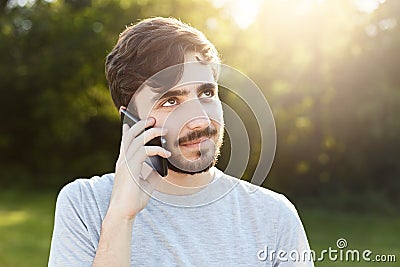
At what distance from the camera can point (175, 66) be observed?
2229 millimetres

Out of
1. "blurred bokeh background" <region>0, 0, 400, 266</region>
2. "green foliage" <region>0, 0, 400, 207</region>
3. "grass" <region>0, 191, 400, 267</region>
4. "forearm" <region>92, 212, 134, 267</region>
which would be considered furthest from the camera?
"green foliage" <region>0, 0, 400, 207</region>

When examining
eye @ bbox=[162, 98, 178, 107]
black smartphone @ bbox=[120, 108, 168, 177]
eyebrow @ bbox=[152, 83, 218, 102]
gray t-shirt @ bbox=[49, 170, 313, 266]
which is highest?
eyebrow @ bbox=[152, 83, 218, 102]

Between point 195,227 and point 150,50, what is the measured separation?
0.60m

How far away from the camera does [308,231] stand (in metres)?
11.2

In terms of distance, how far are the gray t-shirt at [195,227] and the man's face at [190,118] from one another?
0.14m

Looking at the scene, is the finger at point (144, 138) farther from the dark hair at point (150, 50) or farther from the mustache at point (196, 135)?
the dark hair at point (150, 50)

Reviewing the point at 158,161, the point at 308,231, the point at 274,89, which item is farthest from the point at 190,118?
the point at 274,89

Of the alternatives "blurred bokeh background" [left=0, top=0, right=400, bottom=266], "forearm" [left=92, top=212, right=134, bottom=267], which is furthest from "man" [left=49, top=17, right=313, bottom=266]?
"blurred bokeh background" [left=0, top=0, right=400, bottom=266]

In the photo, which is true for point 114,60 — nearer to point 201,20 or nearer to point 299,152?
point 299,152

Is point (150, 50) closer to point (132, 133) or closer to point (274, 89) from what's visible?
point (132, 133)

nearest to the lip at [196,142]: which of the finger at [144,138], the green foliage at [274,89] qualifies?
the finger at [144,138]

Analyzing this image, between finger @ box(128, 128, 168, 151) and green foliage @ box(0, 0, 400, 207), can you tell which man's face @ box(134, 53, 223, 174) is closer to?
finger @ box(128, 128, 168, 151)

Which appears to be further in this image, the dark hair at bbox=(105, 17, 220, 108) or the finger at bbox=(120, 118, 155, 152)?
the dark hair at bbox=(105, 17, 220, 108)

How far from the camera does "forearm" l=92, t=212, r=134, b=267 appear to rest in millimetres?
2037
